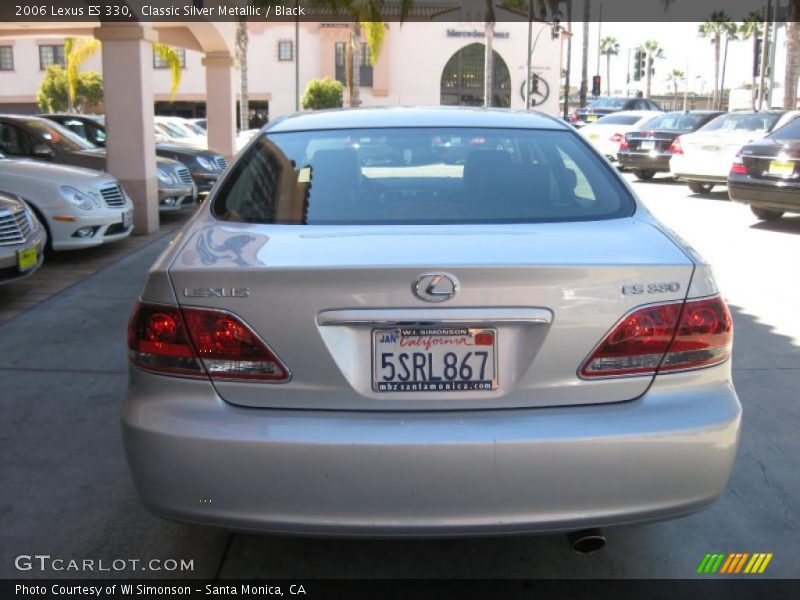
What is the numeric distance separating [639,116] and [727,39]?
60236 mm

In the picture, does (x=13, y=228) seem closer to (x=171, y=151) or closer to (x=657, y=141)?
(x=171, y=151)

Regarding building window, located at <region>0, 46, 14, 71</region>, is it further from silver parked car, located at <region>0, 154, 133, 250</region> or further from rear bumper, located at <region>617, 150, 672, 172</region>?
silver parked car, located at <region>0, 154, 133, 250</region>

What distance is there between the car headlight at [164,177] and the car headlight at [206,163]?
1.70m

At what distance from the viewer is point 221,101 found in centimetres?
1778

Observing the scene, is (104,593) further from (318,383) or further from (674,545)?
(674,545)

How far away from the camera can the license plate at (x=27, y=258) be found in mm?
7055

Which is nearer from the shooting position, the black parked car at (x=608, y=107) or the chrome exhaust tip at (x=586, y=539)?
the chrome exhaust tip at (x=586, y=539)

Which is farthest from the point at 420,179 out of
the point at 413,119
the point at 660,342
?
the point at 660,342

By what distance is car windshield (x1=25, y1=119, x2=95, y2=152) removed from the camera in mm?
12023

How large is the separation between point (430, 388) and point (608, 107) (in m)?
34.8

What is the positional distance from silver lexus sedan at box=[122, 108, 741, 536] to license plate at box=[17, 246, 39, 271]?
4.72 meters

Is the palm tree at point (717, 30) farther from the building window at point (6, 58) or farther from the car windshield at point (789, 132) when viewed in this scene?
the car windshield at point (789, 132)

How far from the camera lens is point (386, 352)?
262 cm

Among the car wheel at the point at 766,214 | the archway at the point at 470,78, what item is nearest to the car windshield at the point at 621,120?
the car wheel at the point at 766,214
